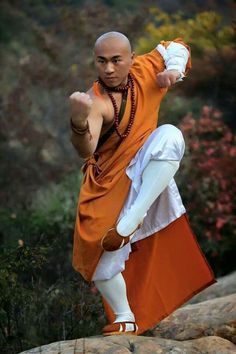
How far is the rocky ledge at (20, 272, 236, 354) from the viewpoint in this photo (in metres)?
4.50

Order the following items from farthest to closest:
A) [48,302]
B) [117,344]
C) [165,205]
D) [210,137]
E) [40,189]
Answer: [40,189]
[210,137]
[48,302]
[165,205]
[117,344]

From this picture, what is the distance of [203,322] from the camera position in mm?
5273

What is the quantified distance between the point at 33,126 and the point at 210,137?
8.85 feet

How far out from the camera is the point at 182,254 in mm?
4969

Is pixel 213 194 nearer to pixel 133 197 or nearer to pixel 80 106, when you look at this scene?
pixel 133 197

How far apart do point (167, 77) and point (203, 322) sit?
58.2 inches

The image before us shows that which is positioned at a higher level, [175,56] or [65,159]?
[65,159]

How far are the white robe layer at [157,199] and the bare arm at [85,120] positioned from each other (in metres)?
0.29

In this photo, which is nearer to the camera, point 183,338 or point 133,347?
point 133,347

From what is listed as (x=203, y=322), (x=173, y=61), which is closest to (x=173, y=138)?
(x=173, y=61)

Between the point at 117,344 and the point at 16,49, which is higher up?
the point at 16,49

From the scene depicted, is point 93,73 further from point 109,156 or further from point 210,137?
point 109,156

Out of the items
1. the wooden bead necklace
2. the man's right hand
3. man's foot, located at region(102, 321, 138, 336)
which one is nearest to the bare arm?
the man's right hand

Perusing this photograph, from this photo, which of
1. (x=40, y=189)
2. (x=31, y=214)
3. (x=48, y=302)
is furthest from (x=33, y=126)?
(x=48, y=302)
